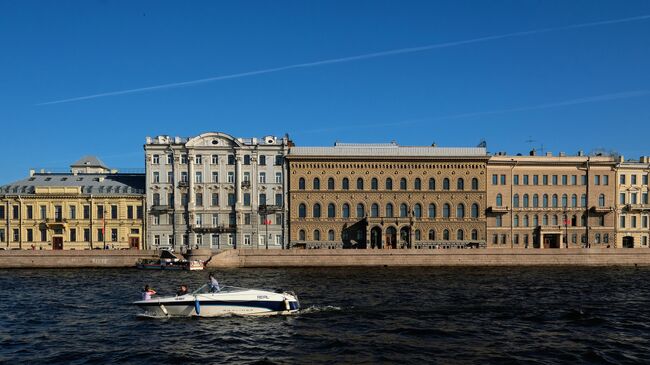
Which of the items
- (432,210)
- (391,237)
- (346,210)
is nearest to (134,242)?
(346,210)

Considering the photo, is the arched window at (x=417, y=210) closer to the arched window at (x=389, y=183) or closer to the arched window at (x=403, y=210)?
the arched window at (x=403, y=210)

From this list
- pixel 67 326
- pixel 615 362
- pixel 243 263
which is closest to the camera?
pixel 615 362

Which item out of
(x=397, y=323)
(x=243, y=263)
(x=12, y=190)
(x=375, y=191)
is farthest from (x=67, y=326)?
(x=12, y=190)

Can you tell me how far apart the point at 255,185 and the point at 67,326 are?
40.4 meters

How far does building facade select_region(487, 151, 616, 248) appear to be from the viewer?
226ft

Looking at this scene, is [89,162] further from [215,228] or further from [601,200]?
[601,200]

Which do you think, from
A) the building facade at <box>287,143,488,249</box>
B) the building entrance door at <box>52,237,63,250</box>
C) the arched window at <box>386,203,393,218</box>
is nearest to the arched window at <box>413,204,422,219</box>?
the building facade at <box>287,143,488,249</box>

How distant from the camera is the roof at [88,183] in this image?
68.2m

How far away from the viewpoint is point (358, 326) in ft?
87.7

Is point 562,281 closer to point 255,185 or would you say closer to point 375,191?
point 375,191

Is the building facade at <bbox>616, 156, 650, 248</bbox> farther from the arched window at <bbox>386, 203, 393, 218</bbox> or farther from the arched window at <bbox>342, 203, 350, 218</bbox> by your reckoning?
the arched window at <bbox>342, 203, 350, 218</bbox>

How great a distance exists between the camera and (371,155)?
67.1 metres

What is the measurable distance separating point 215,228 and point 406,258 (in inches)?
944

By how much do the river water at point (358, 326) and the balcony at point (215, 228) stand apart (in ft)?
69.6
